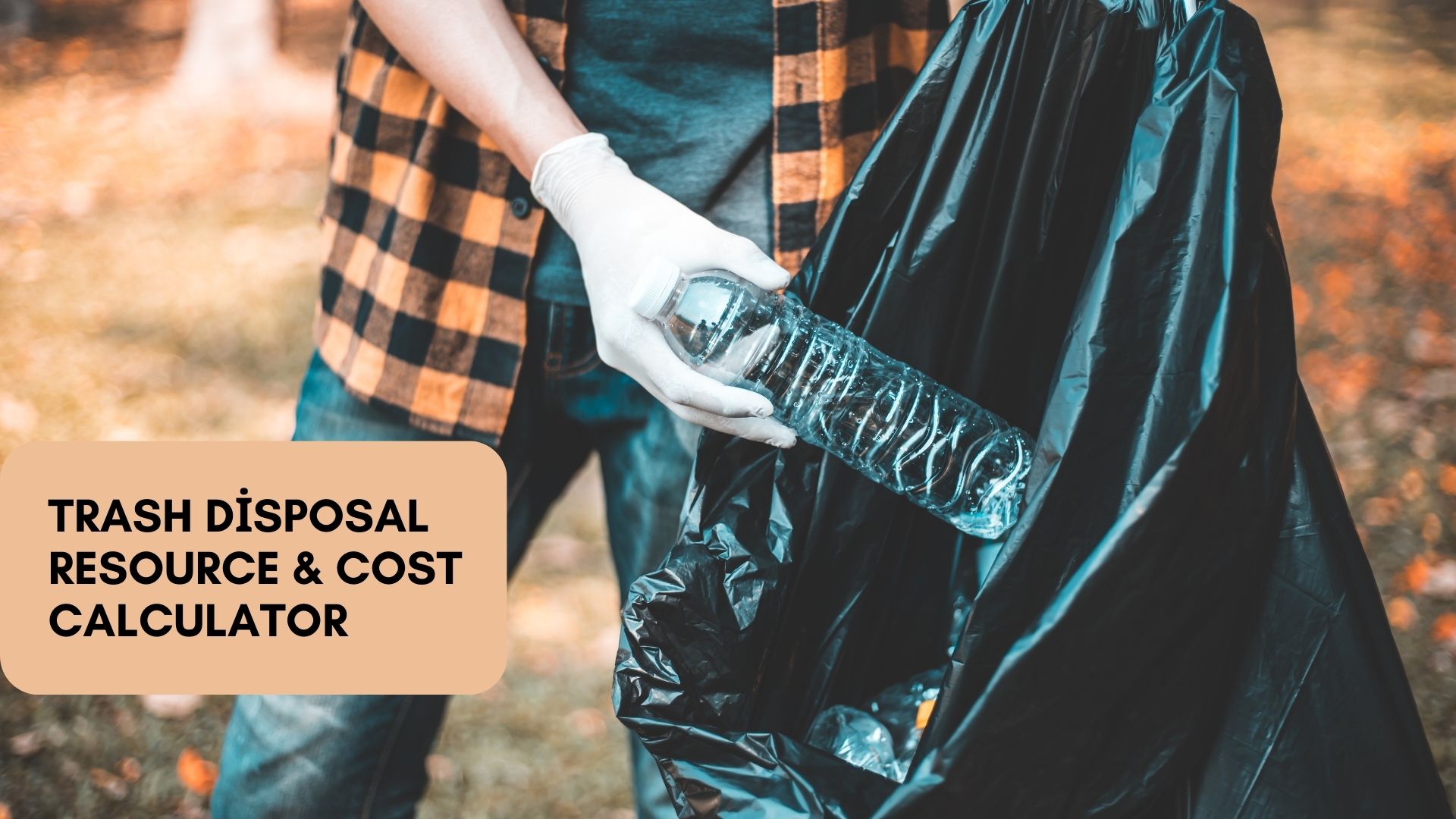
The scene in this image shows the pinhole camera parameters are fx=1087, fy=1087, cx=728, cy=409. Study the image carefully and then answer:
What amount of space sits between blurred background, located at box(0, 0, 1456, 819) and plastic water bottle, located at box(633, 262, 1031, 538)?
0.80 m

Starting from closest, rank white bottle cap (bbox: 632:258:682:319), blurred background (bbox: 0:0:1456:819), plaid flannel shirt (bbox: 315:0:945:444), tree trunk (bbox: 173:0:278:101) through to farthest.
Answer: white bottle cap (bbox: 632:258:682:319)
plaid flannel shirt (bbox: 315:0:945:444)
blurred background (bbox: 0:0:1456:819)
tree trunk (bbox: 173:0:278:101)

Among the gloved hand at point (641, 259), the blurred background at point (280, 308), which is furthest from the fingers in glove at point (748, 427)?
the blurred background at point (280, 308)

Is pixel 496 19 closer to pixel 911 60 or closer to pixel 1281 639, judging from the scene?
pixel 911 60

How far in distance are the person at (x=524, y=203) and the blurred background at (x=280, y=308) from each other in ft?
1.40

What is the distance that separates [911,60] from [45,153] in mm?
6601

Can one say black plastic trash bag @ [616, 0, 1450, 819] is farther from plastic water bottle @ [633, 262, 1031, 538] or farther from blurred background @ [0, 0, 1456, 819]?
blurred background @ [0, 0, 1456, 819]

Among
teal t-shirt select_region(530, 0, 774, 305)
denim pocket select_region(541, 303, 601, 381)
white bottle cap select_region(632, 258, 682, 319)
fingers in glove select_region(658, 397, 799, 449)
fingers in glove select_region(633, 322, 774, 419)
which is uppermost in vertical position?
teal t-shirt select_region(530, 0, 774, 305)

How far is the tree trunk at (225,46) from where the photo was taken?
657 centimetres

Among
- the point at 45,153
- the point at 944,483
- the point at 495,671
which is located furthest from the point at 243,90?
the point at 944,483

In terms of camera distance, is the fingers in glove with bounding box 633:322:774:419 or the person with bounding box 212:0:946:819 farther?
the person with bounding box 212:0:946:819

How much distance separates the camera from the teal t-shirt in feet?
4.04

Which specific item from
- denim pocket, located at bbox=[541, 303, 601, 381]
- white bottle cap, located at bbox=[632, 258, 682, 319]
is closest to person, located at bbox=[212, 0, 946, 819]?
denim pocket, located at bbox=[541, 303, 601, 381]

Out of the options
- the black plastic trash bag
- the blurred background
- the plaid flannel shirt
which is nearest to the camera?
the black plastic trash bag

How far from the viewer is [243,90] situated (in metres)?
6.83
